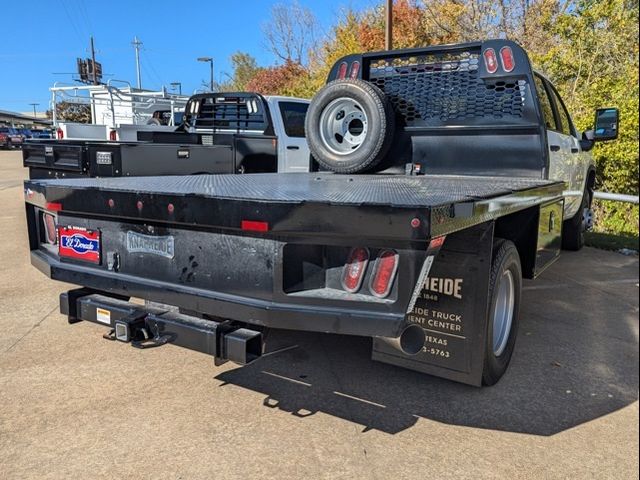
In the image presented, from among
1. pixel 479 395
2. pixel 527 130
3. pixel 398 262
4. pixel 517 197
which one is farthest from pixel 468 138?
pixel 398 262

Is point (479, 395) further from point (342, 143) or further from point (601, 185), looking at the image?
point (601, 185)

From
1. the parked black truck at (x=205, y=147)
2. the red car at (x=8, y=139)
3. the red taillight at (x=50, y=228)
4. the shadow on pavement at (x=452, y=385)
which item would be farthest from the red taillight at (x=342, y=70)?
the red car at (x=8, y=139)

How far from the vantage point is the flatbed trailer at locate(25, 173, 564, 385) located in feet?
8.03

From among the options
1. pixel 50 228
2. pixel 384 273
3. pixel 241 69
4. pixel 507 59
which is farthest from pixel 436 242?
pixel 241 69

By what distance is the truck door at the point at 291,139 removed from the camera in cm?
845

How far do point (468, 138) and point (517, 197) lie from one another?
→ 5.53 feet

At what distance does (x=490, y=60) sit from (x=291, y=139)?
4442mm

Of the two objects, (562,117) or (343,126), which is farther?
(562,117)

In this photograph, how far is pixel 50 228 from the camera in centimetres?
371

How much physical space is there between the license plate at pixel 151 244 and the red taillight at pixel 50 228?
821mm

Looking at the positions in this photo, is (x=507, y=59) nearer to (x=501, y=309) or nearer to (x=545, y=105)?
(x=545, y=105)

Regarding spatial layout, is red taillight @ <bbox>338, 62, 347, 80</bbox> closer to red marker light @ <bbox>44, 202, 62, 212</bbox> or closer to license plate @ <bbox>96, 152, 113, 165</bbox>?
license plate @ <bbox>96, 152, 113, 165</bbox>

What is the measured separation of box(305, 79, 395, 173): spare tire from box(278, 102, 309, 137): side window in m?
3.77

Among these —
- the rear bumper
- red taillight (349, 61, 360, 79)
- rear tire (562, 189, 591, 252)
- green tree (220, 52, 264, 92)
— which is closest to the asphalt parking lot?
the rear bumper
